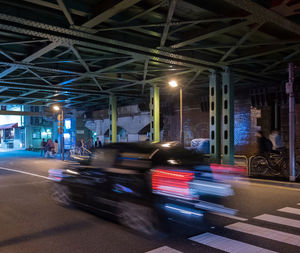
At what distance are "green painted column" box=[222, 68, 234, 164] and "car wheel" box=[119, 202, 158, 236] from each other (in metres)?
9.50

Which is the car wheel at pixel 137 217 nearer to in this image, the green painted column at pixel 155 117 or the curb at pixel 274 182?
the curb at pixel 274 182

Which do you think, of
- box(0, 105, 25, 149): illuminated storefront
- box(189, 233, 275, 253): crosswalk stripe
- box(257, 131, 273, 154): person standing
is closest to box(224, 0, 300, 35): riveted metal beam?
box(257, 131, 273, 154): person standing

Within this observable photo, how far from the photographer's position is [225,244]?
459 cm

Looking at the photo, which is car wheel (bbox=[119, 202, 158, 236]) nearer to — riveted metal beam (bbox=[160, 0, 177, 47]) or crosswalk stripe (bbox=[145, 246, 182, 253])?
crosswalk stripe (bbox=[145, 246, 182, 253])

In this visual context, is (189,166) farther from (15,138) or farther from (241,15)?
(15,138)

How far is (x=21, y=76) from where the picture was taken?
58.4 feet

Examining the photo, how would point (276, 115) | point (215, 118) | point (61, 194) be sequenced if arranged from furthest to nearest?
point (276, 115), point (215, 118), point (61, 194)

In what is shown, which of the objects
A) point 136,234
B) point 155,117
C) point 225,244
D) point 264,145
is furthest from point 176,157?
point 155,117

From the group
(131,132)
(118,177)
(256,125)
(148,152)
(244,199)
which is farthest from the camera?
(131,132)

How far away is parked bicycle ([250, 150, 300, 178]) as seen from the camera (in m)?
12.4

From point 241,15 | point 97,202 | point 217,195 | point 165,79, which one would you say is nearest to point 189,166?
point 217,195

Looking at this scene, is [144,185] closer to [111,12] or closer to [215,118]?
[111,12]

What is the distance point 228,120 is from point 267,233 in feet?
32.1

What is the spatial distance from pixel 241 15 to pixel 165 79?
10.3 m
